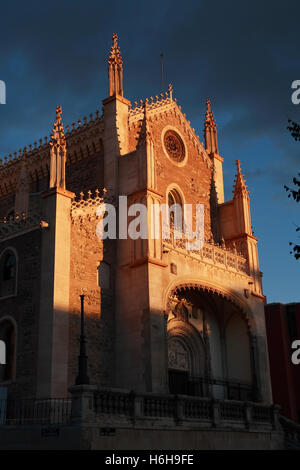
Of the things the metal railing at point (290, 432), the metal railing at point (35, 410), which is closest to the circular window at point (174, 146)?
the metal railing at point (290, 432)

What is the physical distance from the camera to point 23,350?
23.5 metres

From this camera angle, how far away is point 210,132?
39156mm

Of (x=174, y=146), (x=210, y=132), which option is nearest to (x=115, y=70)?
(x=174, y=146)

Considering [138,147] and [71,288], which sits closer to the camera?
[71,288]

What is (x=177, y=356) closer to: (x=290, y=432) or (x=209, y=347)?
(x=209, y=347)

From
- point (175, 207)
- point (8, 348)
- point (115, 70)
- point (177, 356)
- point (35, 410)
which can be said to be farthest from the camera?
point (175, 207)

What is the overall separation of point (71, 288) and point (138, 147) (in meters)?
8.18

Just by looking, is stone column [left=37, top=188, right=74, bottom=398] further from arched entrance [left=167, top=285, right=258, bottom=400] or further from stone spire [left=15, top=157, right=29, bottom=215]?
stone spire [left=15, top=157, right=29, bottom=215]

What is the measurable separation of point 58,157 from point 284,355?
26.6 metres

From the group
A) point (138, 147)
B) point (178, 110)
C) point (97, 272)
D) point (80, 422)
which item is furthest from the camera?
point (178, 110)

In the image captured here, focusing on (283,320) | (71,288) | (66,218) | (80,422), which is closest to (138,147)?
(66,218)

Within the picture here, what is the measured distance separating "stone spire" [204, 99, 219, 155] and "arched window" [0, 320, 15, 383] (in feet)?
62.2

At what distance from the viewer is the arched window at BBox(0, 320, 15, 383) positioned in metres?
24.3
